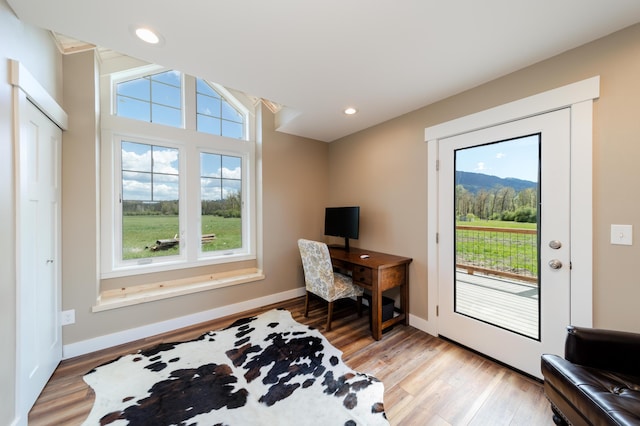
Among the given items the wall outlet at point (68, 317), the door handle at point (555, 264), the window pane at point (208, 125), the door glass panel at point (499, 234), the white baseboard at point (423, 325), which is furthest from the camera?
the window pane at point (208, 125)

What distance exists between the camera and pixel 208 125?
117 inches

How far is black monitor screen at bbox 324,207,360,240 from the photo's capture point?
2951mm

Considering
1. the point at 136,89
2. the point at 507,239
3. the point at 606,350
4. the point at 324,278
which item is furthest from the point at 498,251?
the point at 136,89

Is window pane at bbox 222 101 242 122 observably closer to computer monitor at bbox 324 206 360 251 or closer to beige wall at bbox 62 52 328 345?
beige wall at bbox 62 52 328 345

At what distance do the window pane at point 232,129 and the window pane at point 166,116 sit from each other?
0.51 m

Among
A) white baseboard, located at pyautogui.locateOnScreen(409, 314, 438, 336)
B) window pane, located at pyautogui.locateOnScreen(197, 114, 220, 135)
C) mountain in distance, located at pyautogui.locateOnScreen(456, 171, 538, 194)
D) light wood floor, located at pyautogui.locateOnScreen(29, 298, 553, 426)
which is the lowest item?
light wood floor, located at pyautogui.locateOnScreen(29, 298, 553, 426)

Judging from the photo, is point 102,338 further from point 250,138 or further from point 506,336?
point 506,336

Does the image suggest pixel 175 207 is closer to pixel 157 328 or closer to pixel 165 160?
pixel 165 160

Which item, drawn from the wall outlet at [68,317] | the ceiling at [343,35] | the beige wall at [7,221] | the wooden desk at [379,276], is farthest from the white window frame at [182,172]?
the wooden desk at [379,276]

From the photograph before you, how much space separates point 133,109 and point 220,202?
4.33ft

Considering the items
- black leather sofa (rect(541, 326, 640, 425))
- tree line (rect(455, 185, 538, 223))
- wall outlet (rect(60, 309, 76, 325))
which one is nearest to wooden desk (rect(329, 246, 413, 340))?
tree line (rect(455, 185, 538, 223))

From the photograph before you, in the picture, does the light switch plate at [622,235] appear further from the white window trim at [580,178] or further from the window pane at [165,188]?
the window pane at [165,188]

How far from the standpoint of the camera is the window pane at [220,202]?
2.97 metres

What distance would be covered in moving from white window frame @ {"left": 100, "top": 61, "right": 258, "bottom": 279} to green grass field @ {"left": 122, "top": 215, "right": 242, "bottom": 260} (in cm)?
6
